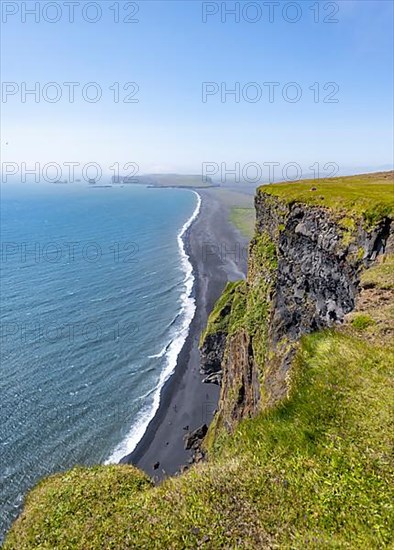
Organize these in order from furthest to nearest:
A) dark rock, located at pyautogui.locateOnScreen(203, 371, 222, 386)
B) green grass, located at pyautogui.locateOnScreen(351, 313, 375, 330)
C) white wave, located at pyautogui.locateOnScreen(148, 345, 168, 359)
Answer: white wave, located at pyautogui.locateOnScreen(148, 345, 168, 359) < dark rock, located at pyautogui.locateOnScreen(203, 371, 222, 386) < green grass, located at pyautogui.locateOnScreen(351, 313, 375, 330)

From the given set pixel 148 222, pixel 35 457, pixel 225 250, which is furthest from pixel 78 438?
pixel 148 222

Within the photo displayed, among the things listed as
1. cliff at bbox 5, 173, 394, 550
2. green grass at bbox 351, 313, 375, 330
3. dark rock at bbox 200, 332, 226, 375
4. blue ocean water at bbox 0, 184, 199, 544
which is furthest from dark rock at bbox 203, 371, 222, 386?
green grass at bbox 351, 313, 375, 330

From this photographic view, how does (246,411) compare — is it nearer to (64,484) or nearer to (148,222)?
(64,484)

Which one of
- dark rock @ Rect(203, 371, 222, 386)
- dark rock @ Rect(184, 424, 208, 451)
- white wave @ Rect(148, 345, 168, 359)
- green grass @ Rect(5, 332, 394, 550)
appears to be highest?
green grass @ Rect(5, 332, 394, 550)

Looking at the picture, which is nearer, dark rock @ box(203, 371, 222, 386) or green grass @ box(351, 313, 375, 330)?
green grass @ box(351, 313, 375, 330)

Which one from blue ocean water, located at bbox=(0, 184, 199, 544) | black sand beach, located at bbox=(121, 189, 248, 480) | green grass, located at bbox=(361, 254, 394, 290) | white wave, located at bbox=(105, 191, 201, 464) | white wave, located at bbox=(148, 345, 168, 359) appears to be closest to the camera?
green grass, located at bbox=(361, 254, 394, 290)

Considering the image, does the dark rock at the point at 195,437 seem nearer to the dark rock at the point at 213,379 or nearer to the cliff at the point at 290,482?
the dark rock at the point at 213,379

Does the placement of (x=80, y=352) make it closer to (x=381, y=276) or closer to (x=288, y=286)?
(x=288, y=286)

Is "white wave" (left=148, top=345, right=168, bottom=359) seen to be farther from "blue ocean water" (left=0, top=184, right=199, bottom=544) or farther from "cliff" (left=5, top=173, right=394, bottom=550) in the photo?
"cliff" (left=5, top=173, right=394, bottom=550)
